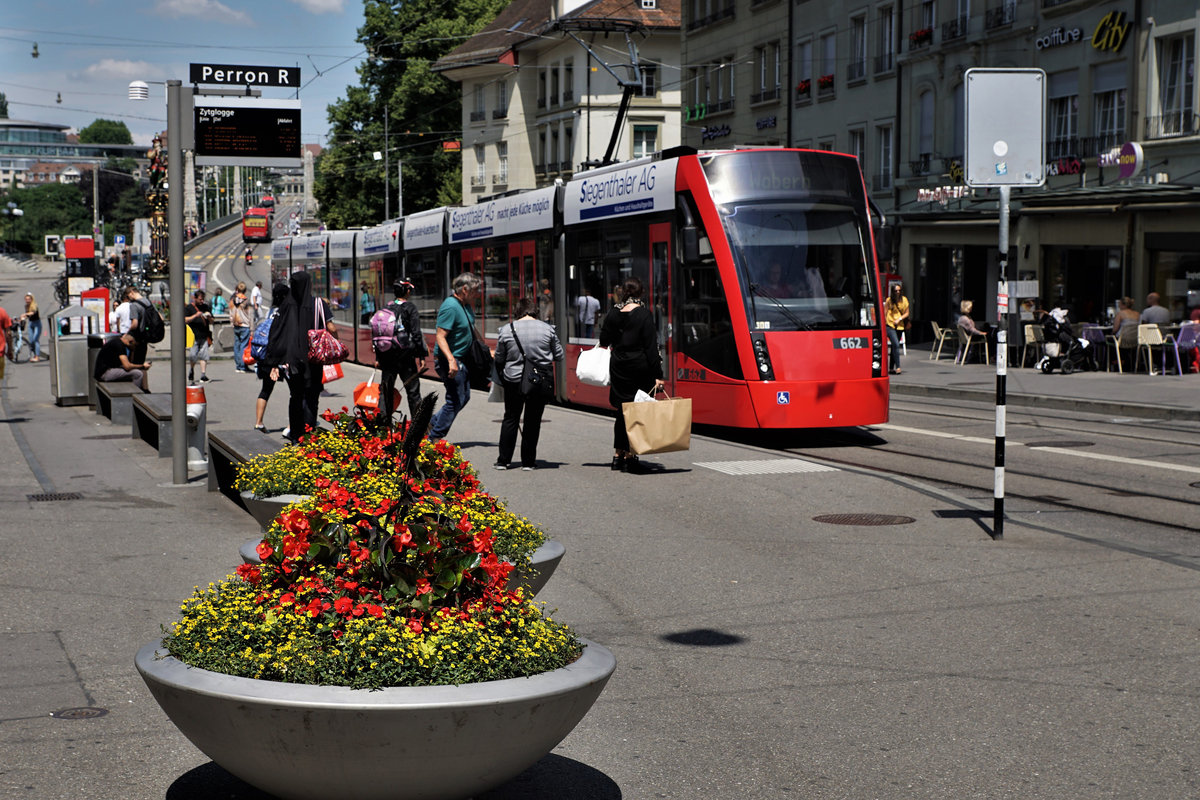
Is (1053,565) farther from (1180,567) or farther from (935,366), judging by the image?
(935,366)

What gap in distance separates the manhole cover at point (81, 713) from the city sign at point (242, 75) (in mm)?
10544

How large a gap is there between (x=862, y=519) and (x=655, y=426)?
2374mm

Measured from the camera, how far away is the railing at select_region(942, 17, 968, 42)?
36.6 m

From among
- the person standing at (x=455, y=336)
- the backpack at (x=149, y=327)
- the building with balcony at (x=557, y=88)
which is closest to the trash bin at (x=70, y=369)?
the backpack at (x=149, y=327)

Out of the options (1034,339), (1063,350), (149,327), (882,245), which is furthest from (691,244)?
(1034,339)

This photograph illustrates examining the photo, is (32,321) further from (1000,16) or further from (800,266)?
(800,266)

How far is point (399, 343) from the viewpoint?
1456cm

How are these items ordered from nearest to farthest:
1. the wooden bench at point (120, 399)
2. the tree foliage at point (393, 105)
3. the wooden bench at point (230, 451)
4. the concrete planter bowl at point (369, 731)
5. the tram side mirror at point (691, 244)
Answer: the concrete planter bowl at point (369, 731)
the wooden bench at point (230, 451)
the tram side mirror at point (691, 244)
the wooden bench at point (120, 399)
the tree foliage at point (393, 105)

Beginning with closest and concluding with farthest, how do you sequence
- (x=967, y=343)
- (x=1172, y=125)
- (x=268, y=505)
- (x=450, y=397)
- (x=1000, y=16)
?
(x=268, y=505)
(x=450, y=397)
(x=1172, y=125)
(x=967, y=343)
(x=1000, y=16)

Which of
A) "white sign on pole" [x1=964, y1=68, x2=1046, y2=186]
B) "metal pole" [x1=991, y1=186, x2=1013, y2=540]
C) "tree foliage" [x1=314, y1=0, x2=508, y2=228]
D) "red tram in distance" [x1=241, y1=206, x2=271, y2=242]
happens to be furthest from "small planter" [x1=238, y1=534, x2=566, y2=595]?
"red tram in distance" [x1=241, y1=206, x2=271, y2=242]

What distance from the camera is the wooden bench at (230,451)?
419 inches

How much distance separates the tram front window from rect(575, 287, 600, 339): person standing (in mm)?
3891

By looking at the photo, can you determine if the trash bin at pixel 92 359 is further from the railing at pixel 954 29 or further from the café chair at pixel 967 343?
the railing at pixel 954 29

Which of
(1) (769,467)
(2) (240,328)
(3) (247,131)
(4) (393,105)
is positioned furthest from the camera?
(4) (393,105)
